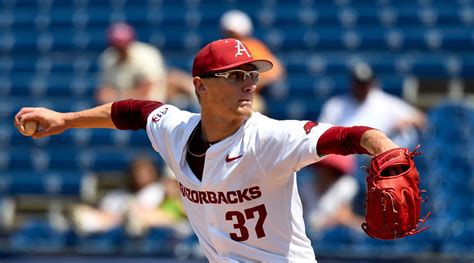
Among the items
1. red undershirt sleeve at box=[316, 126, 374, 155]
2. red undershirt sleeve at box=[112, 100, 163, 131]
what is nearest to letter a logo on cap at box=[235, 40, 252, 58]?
red undershirt sleeve at box=[316, 126, 374, 155]

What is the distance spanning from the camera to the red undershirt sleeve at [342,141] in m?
3.41

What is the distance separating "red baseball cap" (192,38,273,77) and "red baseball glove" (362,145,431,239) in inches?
28.4

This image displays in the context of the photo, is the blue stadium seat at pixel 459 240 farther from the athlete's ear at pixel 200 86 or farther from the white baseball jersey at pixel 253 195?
the athlete's ear at pixel 200 86

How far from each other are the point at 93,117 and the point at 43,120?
0.76 ft

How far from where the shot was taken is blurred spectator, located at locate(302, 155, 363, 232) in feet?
23.6

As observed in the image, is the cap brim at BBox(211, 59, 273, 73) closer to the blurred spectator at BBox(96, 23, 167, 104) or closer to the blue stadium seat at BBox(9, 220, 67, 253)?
the blue stadium seat at BBox(9, 220, 67, 253)

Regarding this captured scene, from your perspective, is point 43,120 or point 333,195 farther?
point 333,195

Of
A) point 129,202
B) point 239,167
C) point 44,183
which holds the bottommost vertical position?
point 44,183

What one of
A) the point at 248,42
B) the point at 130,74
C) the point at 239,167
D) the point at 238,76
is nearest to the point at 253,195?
the point at 239,167

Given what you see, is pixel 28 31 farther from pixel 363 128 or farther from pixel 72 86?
pixel 363 128

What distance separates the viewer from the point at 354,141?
3.41 meters

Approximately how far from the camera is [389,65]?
998cm

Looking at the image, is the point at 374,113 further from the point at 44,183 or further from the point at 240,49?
the point at 240,49

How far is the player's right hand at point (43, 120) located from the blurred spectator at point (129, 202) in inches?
130
